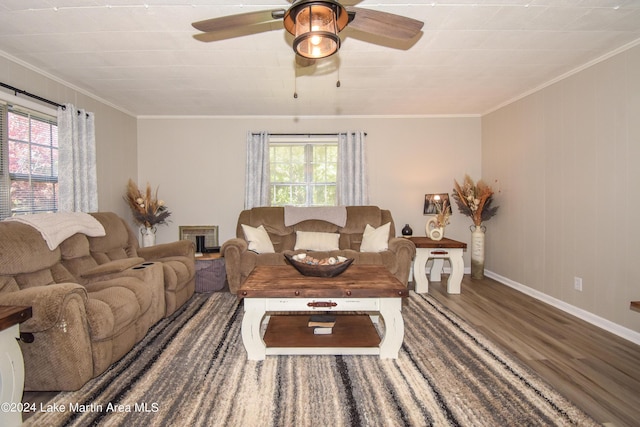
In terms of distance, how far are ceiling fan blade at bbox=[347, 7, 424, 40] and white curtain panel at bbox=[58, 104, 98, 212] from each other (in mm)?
3205

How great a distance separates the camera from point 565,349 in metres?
2.42

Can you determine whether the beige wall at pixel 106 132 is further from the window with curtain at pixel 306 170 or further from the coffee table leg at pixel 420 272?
the coffee table leg at pixel 420 272

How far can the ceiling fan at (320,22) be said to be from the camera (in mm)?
1527

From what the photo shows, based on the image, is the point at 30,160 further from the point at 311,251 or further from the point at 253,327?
the point at 311,251

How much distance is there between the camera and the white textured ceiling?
7.19ft

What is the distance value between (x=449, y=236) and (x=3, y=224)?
4948mm

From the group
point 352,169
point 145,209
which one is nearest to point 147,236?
point 145,209

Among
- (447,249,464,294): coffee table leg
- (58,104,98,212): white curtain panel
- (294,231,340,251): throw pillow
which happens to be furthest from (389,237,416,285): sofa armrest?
(58,104,98,212): white curtain panel

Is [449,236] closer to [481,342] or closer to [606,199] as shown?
[606,199]

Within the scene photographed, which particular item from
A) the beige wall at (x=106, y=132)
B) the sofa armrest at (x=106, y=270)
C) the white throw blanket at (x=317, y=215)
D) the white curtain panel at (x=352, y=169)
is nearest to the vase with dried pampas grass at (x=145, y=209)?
the beige wall at (x=106, y=132)

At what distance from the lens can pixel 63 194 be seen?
3.28 meters

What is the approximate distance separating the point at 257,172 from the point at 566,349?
3.98 meters

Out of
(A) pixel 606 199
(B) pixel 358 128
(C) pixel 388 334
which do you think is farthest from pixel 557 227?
(B) pixel 358 128

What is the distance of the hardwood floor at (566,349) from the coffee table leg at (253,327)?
1.83 meters
